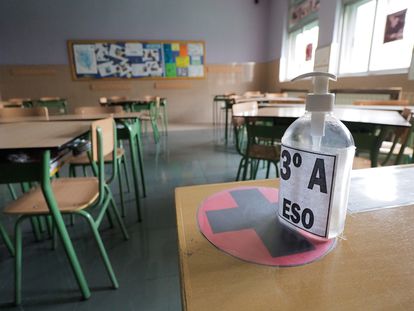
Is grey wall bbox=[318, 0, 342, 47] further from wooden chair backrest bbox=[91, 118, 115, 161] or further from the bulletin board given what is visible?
wooden chair backrest bbox=[91, 118, 115, 161]

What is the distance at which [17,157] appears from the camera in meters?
0.84

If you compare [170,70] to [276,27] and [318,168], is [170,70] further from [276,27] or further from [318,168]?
[318,168]

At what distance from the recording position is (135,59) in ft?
19.0

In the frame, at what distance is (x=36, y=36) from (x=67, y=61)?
2.51 ft

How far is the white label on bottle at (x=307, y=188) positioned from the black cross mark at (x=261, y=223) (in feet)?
0.06

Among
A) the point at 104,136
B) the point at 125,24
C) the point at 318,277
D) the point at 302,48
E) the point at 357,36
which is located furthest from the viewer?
the point at 125,24

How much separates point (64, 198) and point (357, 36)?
14.0 feet

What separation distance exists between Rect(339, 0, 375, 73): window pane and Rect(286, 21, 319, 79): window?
626 mm

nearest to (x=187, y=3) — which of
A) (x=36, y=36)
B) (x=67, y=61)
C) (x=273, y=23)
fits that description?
(x=273, y=23)

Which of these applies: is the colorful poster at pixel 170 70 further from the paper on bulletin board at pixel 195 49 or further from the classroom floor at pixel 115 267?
the classroom floor at pixel 115 267

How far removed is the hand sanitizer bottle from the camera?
292 mm

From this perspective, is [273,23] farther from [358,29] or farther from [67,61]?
[67,61]

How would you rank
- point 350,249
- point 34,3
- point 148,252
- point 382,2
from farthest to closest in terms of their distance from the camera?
point 34,3
point 382,2
point 148,252
point 350,249

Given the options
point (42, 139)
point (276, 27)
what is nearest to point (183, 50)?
point (276, 27)
